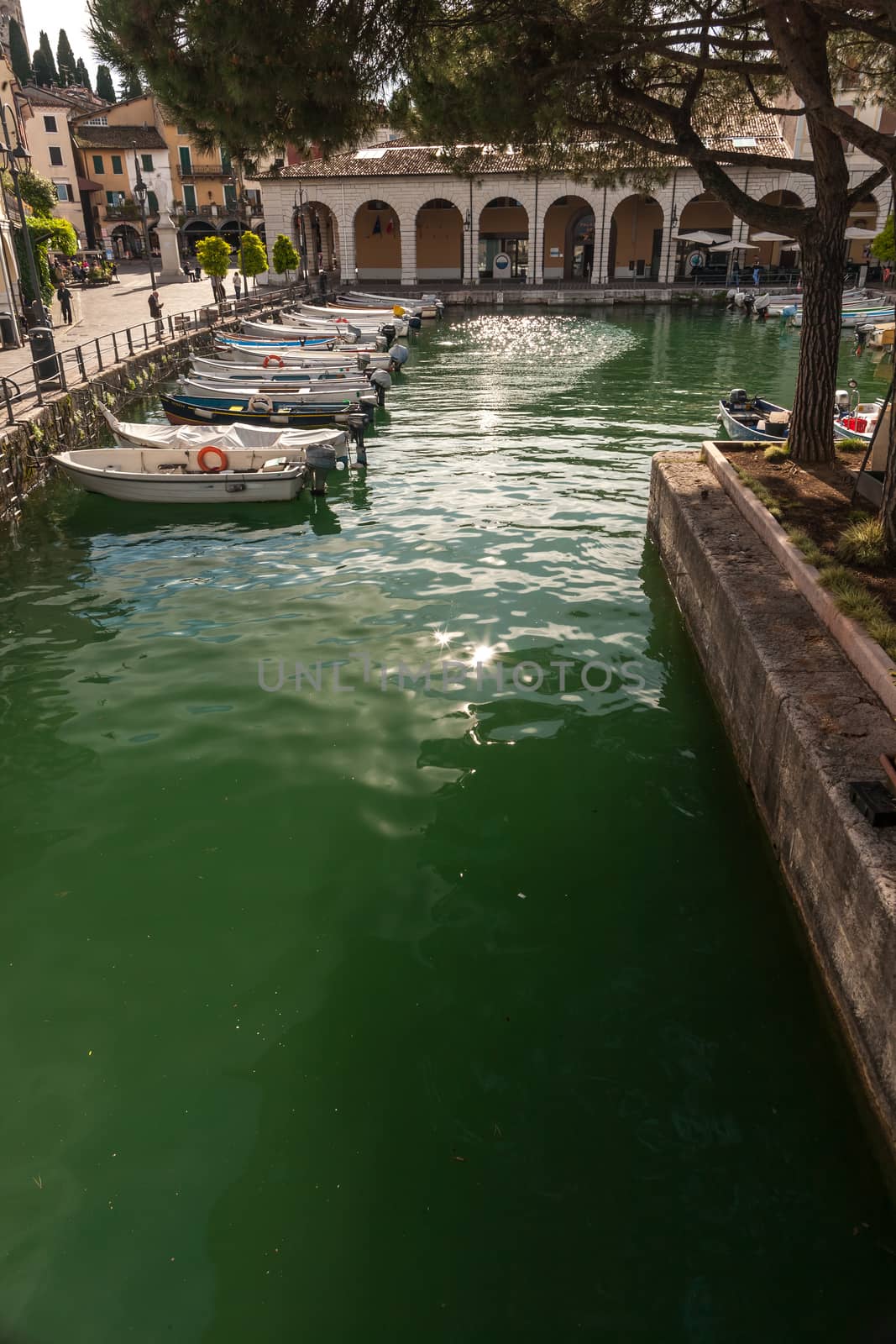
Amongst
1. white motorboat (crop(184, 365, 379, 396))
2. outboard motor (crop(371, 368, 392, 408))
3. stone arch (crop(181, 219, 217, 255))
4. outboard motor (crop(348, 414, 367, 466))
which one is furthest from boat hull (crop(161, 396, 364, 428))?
stone arch (crop(181, 219, 217, 255))

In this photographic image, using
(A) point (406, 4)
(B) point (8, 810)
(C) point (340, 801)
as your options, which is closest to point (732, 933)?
(C) point (340, 801)

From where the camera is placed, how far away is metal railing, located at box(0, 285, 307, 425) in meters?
18.8

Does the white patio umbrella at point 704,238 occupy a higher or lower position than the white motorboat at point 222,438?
higher

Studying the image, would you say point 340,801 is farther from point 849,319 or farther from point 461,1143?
point 849,319

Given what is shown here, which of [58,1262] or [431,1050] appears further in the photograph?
[431,1050]

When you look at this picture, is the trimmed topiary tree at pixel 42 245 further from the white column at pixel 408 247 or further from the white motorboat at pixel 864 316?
the white motorboat at pixel 864 316

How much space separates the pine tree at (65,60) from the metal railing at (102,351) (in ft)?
240

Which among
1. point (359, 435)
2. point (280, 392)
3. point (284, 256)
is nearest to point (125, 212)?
point (284, 256)

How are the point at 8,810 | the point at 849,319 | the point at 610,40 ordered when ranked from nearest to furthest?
the point at 8,810
the point at 610,40
the point at 849,319

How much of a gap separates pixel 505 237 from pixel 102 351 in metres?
36.4

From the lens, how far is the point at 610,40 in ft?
36.5

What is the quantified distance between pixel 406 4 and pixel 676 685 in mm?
8090

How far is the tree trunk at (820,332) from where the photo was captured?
36.5 ft

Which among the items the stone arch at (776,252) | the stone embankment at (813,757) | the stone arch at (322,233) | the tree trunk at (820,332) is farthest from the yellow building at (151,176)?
the stone embankment at (813,757)
